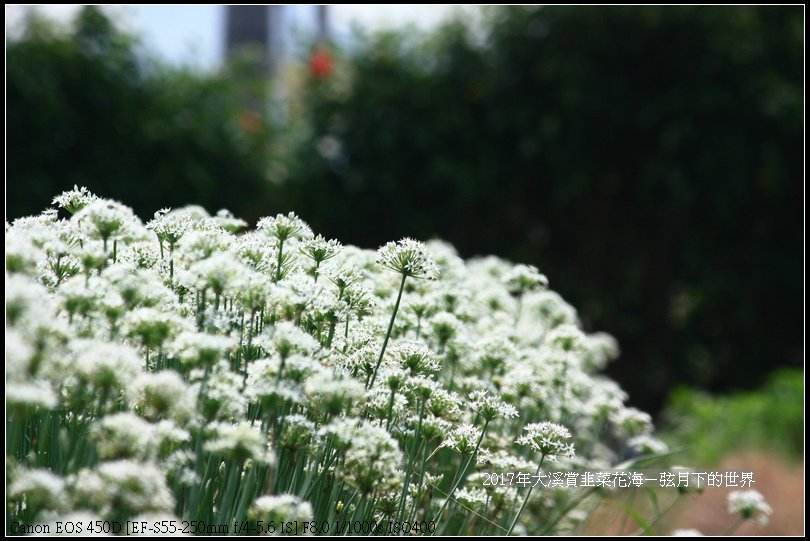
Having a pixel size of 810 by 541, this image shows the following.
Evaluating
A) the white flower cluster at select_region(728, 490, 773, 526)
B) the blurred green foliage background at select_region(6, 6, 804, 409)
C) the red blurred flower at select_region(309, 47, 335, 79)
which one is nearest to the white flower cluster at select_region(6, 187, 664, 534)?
the white flower cluster at select_region(728, 490, 773, 526)

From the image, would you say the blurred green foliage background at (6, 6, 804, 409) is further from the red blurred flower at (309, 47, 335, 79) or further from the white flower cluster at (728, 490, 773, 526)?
the white flower cluster at (728, 490, 773, 526)

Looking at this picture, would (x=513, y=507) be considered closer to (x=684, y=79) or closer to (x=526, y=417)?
(x=526, y=417)

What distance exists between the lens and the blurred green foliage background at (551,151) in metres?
7.25

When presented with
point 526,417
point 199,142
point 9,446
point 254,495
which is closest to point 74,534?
point 9,446

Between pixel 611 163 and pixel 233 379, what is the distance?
267 inches

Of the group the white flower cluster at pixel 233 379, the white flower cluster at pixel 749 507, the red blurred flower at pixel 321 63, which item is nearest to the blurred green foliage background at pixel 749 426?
the white flower cluster at pixel 749 507

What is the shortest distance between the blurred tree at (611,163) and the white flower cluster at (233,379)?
5.02 metres

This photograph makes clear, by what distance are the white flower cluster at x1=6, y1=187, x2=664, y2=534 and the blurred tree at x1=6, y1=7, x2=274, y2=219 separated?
14.7 feet

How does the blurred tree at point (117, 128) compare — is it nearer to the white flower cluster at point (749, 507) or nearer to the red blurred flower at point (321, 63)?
Result: the red blurred flower at point (321, 63)

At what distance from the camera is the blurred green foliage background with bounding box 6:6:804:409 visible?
23.8 feet

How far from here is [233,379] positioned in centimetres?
175

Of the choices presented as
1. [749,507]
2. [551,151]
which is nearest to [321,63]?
[551,151]

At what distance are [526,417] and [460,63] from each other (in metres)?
5.61

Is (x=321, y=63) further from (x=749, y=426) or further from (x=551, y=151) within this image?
(x=749, y=426)
